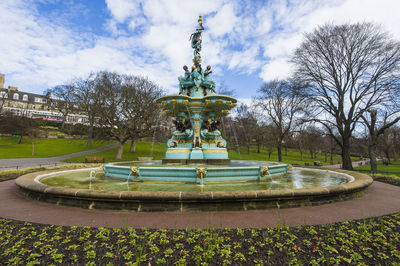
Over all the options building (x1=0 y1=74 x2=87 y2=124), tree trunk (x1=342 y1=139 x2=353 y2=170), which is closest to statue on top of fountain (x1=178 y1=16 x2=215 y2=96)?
tree trunk (x1=342 y1=139 x2=353 y2=170)

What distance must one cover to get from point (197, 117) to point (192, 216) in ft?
28.9

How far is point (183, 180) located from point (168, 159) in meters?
4.90

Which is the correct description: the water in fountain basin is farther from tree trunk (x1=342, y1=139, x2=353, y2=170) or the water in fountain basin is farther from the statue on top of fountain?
tree trunk (x1=342, y1=139, x2=353, y2=170)

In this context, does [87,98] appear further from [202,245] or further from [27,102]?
[27,102]

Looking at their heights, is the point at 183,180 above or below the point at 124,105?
below

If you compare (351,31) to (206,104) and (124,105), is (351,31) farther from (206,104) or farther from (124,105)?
(124,105)

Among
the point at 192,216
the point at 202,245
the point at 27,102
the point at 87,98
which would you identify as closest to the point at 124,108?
the point at 87,98

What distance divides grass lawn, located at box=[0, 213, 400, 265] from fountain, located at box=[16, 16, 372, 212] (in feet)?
3.63

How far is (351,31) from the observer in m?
19.7

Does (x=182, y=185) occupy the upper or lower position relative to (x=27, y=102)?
lower

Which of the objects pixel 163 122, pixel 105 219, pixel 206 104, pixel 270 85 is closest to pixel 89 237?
pixel 105 219

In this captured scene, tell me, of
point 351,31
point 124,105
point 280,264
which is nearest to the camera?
point 280,264

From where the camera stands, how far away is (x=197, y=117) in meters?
13.1

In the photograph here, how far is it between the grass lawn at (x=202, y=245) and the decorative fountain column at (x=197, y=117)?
27.4ft
